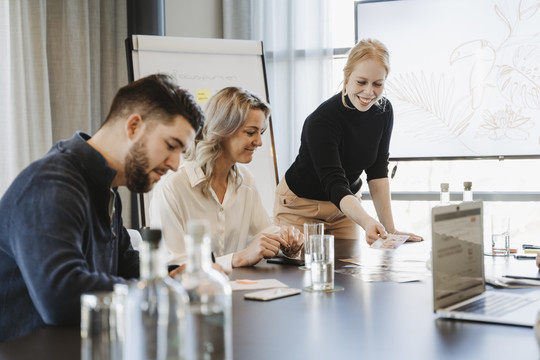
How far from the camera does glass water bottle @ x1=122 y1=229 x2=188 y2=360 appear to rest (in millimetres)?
586

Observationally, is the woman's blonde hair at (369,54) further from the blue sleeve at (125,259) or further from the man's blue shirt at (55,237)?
the man's blue shirt at (55,237)

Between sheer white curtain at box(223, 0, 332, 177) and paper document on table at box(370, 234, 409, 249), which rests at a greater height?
sheer white curtain at box(223, 0, 332, 177)

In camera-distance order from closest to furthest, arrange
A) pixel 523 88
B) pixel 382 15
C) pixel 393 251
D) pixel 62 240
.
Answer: pixel 62 240
pixel 393 251
pixel 523 88
pixel 382 15

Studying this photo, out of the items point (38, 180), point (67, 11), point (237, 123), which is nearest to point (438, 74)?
point (237, 123)

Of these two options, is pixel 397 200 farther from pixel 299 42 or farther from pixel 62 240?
pixel 62 240

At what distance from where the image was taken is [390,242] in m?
2.14

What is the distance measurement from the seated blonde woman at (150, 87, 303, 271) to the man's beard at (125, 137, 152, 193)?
0.66 meters

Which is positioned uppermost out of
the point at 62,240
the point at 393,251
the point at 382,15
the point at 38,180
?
the point at 382,15

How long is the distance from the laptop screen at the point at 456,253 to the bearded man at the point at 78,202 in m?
0.63

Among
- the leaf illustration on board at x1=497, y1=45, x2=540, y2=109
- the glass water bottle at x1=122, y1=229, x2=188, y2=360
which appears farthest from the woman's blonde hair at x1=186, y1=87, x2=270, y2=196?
the leaf illustration on board at x1=497, y1=45, x2=540, y2=109

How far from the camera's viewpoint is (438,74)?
12.8 ft

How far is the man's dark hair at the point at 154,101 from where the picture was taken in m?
1.36

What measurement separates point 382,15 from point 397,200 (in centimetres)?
128

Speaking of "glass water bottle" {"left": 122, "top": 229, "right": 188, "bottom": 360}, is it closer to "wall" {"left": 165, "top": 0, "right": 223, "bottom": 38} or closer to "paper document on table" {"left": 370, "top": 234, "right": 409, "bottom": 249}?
"paper document on table" {"left": 370, "top": 234, "right": 409, "bottom": 249}
